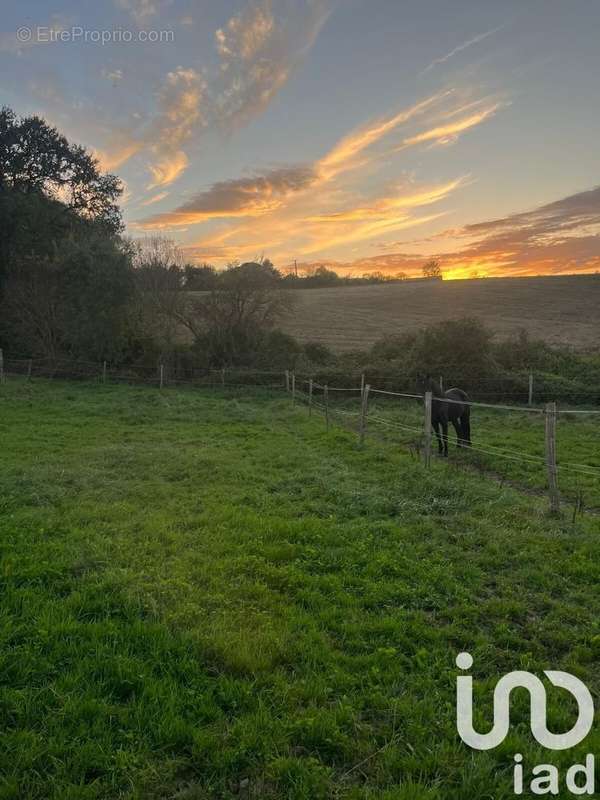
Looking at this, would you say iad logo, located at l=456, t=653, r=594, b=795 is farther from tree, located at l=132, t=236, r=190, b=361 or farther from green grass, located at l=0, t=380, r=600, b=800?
tree, located at l=132, t=236, r=190, b=361

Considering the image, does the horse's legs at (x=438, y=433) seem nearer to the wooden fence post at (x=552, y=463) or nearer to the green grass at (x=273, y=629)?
the green grass at (x=273, y=629)

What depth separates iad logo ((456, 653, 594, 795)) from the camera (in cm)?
249

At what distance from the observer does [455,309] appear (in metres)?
43.7

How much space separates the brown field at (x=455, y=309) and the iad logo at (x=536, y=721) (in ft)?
85.1

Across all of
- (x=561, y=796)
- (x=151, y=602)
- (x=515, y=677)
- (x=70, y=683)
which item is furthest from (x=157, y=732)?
(x=515, y=677)

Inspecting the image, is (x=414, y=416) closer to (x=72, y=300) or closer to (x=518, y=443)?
(x=518, y=443)

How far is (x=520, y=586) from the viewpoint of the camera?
4574 millimetres

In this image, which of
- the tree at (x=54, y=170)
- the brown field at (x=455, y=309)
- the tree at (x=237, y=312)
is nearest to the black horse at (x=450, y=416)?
the tree at (x=237, y=312)

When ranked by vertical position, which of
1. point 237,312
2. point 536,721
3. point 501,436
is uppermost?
point 237,312

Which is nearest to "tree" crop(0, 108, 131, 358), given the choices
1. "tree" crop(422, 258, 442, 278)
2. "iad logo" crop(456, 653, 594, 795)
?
"iad logo" crop(456, 653, 594, 795)

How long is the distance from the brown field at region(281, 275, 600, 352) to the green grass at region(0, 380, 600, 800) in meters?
22.8

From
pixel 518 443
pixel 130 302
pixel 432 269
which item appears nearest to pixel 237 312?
pixel 130 302

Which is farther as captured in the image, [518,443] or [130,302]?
[130,302]

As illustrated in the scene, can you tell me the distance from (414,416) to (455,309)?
3034 cm
